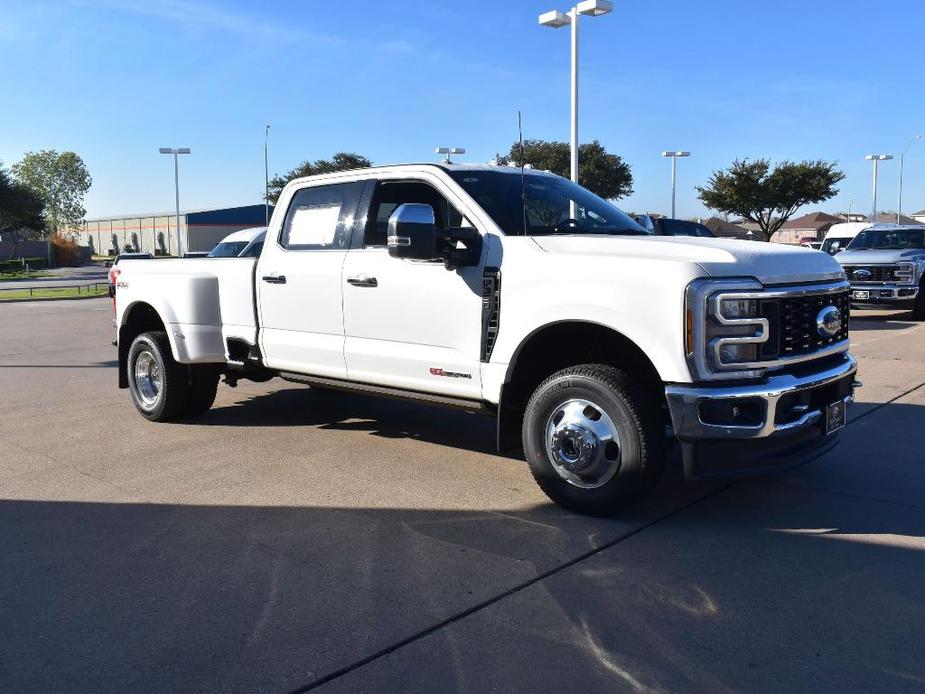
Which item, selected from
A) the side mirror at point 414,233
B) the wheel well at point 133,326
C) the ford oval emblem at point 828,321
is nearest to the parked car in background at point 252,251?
the wheel well at point 133,326

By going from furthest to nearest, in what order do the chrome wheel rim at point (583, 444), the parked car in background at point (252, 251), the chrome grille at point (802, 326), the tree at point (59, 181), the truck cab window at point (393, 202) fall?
the tree at point (59, 181) < the parked car in background at point (252, 251) < the truck cab window at point (393, 202) < the chrome wheel rim at point (583, 444) < the chrome grille at point (802, 326)

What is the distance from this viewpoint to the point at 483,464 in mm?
6141

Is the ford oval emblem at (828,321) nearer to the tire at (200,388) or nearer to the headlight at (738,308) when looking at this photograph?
the headlight at (738,308)

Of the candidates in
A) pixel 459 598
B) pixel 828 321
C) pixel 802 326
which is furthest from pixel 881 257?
pixel 459 598

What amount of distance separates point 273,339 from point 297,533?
2.27m

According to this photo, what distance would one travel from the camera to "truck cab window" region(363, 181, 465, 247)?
5984 millimetres

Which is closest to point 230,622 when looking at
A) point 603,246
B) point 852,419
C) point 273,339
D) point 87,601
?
point 87,601

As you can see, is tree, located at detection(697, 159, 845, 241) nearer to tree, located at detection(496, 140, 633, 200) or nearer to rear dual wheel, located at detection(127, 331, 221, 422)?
tree, located at detection(496, 140, 633, 200)

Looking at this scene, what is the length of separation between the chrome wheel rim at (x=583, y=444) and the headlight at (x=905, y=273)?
44.4 feet

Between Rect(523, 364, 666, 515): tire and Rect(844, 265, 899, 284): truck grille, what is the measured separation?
13317 millimetres

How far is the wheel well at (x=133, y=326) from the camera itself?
8008 mm

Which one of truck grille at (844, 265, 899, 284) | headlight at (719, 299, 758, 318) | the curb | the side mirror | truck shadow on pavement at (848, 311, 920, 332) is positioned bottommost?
the curb

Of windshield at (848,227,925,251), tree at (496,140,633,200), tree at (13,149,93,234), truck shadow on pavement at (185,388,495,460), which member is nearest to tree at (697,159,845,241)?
tree at (496,140,633,200)

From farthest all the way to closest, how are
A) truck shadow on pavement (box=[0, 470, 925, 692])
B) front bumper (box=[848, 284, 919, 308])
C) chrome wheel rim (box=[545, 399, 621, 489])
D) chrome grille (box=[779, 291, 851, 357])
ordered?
front bumper (box=[848, 284, 919, 308]) < chrome wheel rim (box=[545, 399, 621, 489]) < chrome grille (box=[779, 291, 851, 357]) < truck shadow on pavement (box=[0, 470, 925, 692])
